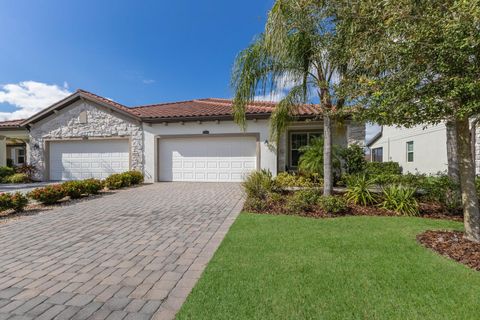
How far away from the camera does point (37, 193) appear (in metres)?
7.88

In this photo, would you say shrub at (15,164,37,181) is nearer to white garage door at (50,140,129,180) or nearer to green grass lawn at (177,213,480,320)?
white garage door at (50,140,129,180)

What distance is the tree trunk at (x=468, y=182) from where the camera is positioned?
169 inches

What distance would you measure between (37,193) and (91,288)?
6.62 metres

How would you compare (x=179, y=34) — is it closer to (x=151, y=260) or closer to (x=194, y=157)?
(x=194, y=157)

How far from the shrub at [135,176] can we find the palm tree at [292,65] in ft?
23.7

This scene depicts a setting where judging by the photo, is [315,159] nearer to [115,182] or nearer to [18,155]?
[115,182]

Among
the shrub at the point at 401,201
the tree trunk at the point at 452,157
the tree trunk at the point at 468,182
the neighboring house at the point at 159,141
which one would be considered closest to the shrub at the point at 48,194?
the neighboring house at the point at 159,141

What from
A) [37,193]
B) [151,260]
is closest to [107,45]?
[37,193]

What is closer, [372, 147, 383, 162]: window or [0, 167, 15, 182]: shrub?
[0, 167, 15, 182]: shrub

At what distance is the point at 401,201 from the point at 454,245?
262 cm

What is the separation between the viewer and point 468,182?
14.3 ft

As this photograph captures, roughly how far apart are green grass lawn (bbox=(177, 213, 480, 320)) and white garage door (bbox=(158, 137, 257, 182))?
8303 millimetres

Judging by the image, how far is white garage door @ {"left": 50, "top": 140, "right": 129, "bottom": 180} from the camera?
14359 mm

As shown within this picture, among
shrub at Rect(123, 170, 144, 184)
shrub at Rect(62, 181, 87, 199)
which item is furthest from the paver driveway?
shrub at Rect(123, 170, 144, 184)
